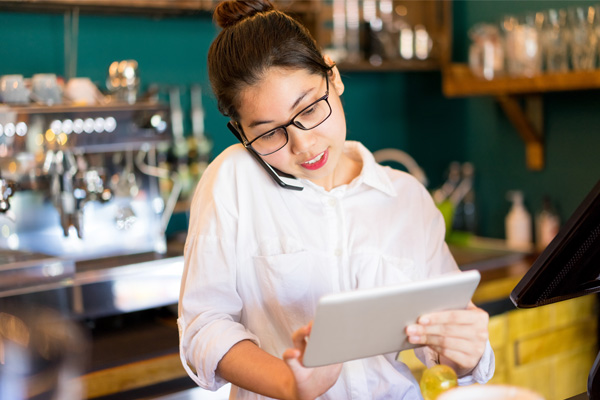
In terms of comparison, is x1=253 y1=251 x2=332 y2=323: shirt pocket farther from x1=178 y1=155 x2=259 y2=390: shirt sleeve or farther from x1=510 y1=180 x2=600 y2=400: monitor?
x1=510 y1=180 x2=600 y2=400: monitor

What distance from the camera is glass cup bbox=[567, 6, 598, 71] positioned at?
268 cm

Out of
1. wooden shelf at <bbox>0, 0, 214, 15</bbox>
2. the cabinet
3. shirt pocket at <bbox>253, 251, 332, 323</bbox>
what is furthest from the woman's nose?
the cabinet

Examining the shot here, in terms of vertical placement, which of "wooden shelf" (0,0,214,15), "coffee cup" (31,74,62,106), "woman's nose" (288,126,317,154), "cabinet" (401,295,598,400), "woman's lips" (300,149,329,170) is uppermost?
"wooden shelf" (0,0,214,15)

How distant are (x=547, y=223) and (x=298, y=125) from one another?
214 cm

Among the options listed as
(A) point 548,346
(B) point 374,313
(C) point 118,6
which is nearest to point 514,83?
(A) point 548,346

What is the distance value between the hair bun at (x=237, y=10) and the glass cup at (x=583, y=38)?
1.78 m

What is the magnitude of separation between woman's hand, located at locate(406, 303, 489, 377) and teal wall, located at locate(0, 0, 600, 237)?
1.81m

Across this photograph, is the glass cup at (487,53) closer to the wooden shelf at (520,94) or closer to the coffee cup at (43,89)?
the wooden shelf at (520,94)

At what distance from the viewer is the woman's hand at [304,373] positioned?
100 centimetres

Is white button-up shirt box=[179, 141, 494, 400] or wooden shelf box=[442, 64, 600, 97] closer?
white button-up shirt box=[179, 141, 494, 400]

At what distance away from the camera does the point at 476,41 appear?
10.1 feet

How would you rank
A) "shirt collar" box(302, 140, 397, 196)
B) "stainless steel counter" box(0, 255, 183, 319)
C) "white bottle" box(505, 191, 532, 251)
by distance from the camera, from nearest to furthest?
"shirt collar" box(302, 140, 397, 196), "stainless steel counter" box(0, 255, 183, 319), "white bottle" box(505, 191, 532, 251)

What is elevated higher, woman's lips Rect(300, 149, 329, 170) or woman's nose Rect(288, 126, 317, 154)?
woman's nose Rect(288, 126, 317, 154)

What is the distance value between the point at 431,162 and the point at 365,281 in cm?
249
